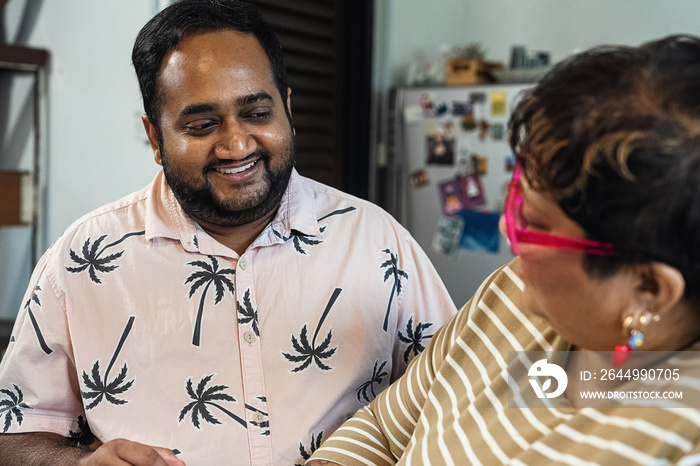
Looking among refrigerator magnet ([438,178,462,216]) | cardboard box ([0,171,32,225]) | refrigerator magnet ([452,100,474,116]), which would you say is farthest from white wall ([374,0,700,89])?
cardboard box ([0,171,32,225])

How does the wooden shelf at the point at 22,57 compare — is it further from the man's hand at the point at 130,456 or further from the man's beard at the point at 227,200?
the man's hand at the point at 130,456

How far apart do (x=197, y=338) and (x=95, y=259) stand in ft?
0.82

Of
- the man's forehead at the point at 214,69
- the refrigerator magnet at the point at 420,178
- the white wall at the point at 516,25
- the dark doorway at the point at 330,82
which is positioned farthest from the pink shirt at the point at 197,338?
the white wall at the point at 516,25

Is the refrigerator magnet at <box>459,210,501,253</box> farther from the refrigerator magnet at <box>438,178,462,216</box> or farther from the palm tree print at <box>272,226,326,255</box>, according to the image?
the palm tree print at <box>272,226,326,255</box>

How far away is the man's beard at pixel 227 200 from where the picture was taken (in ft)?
4.10

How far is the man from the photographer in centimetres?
122

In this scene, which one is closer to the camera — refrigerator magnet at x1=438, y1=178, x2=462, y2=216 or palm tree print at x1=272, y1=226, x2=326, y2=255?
palm tree print at x1=272, y1=226, x2=326, y2=255

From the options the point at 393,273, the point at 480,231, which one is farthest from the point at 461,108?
the point at 393,273

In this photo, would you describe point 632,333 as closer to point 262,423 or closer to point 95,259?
point 262,423

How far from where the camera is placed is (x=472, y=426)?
863mm

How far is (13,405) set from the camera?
1257 mm

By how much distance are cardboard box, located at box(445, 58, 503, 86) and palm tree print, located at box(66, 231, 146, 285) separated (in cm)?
259

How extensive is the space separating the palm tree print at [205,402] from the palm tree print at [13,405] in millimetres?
293

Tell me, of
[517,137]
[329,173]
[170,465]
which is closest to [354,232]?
[170,465]
